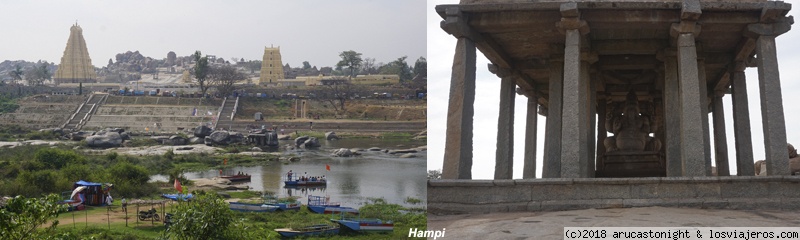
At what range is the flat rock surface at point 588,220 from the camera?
8.02 m

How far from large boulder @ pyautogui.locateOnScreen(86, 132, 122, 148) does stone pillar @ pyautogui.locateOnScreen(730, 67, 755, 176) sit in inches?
2596

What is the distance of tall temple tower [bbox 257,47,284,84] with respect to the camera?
357 feet

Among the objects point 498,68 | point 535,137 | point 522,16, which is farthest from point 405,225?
point 522,16

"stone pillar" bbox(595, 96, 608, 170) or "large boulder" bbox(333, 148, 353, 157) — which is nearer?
"stone pillar" bbox(595, 96, 608, 170)

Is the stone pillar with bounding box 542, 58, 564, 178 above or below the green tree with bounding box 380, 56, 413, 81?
below

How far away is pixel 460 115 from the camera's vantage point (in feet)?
42.0

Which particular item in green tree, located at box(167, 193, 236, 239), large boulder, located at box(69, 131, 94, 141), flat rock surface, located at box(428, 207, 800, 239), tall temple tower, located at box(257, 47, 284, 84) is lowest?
green tree, located at box(167, 193, 236, 239)

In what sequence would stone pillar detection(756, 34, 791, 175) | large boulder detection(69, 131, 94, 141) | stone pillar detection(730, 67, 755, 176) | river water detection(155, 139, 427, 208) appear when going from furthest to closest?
large boulder detection(69, 131, 94, 141), river water detection(155, 139, 427, 208), stone pillar detection(730, 67, 755, 176), stone pillar detection(756, 34, 791, 175)

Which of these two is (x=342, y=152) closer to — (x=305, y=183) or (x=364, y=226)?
(x=305, y=183)

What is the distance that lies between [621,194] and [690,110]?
3.00 m

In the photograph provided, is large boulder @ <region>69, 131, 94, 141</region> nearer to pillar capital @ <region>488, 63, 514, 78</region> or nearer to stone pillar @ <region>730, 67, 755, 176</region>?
pillar capital @ <region>488, 63, 514, 78</region>

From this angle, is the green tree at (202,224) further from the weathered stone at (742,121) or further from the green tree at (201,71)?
the green tree at (201,71)

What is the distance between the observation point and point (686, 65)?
1260 centimetres

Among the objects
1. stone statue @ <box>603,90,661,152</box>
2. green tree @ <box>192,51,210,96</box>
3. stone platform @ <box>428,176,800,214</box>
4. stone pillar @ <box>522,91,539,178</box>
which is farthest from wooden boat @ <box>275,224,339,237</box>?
green tree @ <box>192,51,210,96</box>
